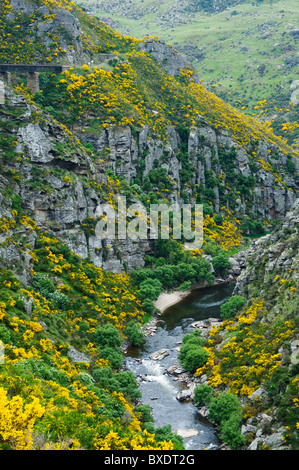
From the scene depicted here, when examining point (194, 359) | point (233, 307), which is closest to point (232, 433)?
point (194, 359)

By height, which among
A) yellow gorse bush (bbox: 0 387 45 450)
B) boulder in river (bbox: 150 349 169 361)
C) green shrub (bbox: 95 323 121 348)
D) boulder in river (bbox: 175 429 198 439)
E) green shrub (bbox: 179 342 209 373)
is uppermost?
yellow gorse bush (bbox: 0 387 45 450)

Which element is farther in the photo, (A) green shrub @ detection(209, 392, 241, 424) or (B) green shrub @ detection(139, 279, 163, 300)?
(B) green shrub @ detection(139, 279, 163, 300)

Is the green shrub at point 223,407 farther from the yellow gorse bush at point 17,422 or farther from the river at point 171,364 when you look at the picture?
the yellow gorse bush at point 17,422

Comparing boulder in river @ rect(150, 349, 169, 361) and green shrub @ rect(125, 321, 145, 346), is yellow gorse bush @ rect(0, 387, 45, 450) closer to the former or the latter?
boulder in river @ rect(150, 349, 169, 361)

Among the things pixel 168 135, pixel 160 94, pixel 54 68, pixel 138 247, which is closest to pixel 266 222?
pixel 168 135

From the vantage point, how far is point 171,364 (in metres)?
79.6

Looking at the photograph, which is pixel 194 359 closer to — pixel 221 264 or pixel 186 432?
pixel 186 432

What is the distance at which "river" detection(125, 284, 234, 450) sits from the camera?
6206cm

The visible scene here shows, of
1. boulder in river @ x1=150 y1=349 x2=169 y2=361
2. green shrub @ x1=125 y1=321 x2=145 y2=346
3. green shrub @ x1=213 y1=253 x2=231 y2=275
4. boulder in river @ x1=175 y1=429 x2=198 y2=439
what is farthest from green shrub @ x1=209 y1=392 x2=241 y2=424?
green shrub @ x1=213 y1=253 x2=231 y2=275

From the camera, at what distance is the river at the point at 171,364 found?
204 feet

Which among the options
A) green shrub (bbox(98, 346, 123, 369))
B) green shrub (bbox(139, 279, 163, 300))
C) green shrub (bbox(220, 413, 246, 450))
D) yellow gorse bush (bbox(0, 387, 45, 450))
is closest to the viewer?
yellow gorse bush (bbox(0, 387, 45, 450))

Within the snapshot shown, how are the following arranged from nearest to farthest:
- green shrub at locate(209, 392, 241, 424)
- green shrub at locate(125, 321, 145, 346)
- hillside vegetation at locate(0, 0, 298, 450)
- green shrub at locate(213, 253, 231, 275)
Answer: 1. hillside vegetation at locate(0, 0, 298, 450)
2. green shrub at locate(209, 392, 241, 424)
3. green shrub at locate(125, 321, 145, 346)
4. green shrub at locate(213, 253, 231, 275)

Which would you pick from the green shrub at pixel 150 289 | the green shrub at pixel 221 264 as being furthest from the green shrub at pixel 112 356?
the green shrub at pixel 221 264

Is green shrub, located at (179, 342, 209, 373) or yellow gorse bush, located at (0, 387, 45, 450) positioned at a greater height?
yellow gorse bush, located at (0, 387, 45, 450)
